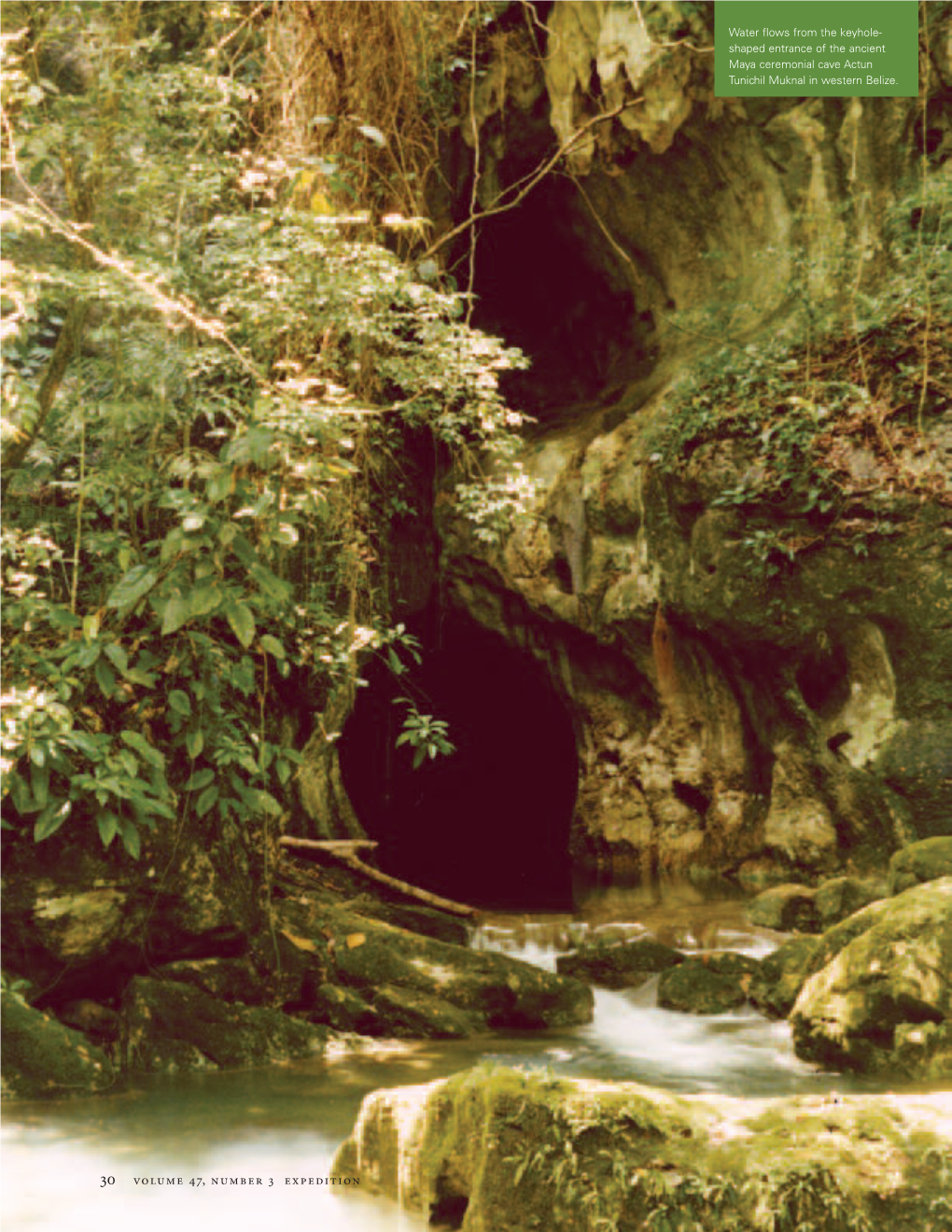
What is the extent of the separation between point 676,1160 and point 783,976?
416cm

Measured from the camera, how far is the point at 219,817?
6023mm

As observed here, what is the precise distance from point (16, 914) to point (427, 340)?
143 inches

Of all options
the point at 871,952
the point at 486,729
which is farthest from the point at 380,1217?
the point at 486,729

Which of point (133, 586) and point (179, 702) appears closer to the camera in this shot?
point (133, 586)

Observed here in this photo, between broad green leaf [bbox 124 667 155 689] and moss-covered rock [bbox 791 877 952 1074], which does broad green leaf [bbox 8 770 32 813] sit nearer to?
broad green leaf [bbox 124 667 155 689]

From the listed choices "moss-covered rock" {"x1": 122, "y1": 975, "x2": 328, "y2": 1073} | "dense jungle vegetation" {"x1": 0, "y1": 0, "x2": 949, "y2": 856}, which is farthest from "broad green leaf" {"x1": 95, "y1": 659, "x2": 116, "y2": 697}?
"moss-covered rock" {"x1": 122, "y1": 975, "x2": 328, "y2": 1073}

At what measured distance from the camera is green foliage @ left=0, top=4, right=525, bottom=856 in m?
4.57

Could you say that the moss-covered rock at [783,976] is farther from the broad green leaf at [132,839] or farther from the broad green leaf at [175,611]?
the broad green leaf at [175,611]

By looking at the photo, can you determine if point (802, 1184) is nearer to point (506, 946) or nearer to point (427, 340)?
point (427, 340)

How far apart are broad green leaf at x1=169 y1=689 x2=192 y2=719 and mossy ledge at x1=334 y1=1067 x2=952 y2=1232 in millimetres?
2419

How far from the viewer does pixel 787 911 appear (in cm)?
841

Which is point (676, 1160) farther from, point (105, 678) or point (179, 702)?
point (179, 702)

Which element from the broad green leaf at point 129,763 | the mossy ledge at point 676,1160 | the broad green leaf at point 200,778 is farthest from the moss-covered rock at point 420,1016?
the mossy ledge at point 676,1160
